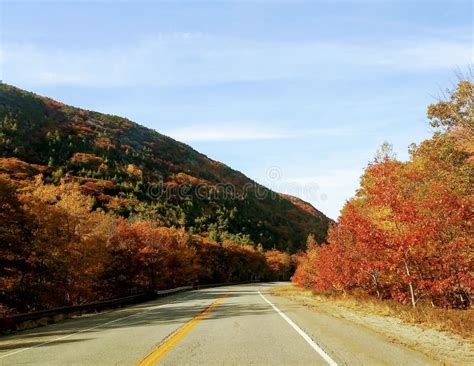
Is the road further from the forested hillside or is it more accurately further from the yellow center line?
the forested hillside

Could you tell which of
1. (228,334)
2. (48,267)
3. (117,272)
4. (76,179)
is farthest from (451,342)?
(76,179)

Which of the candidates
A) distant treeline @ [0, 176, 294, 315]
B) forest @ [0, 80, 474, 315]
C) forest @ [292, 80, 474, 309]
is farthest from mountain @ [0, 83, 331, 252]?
forest @ [292, 80, 474, 309]

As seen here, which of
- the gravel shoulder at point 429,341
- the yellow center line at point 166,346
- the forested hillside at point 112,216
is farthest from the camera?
the forested hillside at point 112,216

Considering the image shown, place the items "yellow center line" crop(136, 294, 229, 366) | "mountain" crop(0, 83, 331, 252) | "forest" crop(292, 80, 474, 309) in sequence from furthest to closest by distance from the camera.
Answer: "mountain" crop(0, 83, 331, 252) < "forest" crop(292, 80, 474, 309) < "yellow center line" crop(136, 294, 229, 366)

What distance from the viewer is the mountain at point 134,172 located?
108m

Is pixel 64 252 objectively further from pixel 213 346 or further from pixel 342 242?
pixel 213 346

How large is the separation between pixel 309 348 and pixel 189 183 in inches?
5766

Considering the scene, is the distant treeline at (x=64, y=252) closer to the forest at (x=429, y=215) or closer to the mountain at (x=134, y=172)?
the forest at (x=429, y=215)

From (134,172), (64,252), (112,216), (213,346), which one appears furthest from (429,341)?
(134,172)

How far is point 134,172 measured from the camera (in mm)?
134750

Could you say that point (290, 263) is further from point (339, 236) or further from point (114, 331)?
point (114, 331)

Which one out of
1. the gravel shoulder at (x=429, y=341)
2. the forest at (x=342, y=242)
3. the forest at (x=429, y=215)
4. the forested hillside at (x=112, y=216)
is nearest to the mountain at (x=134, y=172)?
the forested hillside at (x=112, y=216)

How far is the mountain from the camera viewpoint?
10803 centimetres

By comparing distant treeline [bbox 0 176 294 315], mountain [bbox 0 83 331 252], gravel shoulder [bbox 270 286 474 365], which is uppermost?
mountain [bbox 0 83 331 252]
